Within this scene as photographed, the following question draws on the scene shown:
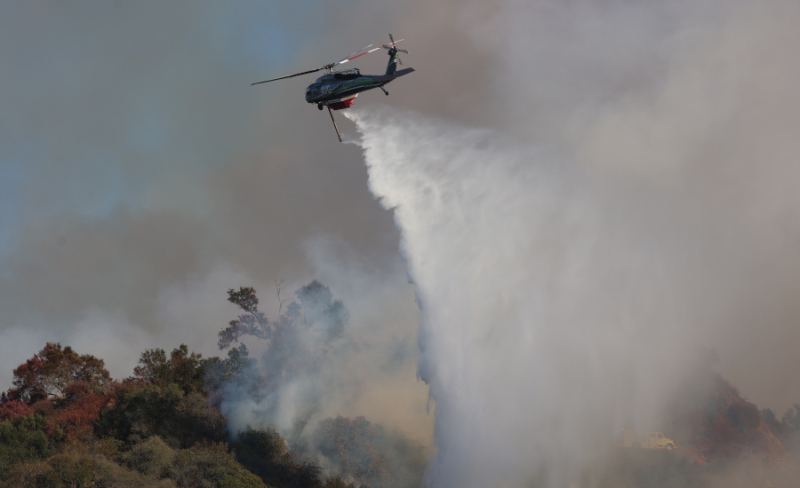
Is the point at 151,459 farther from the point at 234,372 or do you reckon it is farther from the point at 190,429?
the point at 234,372

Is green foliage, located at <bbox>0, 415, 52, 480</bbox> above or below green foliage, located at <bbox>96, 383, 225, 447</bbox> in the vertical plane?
below

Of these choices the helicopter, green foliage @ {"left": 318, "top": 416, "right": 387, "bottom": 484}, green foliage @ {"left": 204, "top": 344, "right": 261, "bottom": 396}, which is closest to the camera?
the helicopter

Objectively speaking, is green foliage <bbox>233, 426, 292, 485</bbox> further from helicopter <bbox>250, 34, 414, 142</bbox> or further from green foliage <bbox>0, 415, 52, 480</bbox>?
helicopter <bbox>250, 34, 414, 142</bbox>

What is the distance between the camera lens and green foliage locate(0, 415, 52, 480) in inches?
2036

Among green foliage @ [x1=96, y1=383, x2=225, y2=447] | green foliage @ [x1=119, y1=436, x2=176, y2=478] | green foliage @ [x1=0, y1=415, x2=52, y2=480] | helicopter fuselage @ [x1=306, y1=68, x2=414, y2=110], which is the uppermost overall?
helicopter fuselage @ [x1=306, y1=68, x2=414, y2=110]

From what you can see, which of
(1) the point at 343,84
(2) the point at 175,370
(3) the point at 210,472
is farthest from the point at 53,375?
(1) the point at 343,84

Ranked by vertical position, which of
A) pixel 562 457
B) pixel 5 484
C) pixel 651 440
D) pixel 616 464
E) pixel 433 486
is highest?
pixel 651 440

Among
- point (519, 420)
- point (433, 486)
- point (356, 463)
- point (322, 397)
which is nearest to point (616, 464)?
point (519, 420)

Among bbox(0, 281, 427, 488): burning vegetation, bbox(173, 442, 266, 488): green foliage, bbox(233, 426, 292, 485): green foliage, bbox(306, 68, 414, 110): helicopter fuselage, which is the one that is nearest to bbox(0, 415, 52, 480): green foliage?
bbox(0, 281, 427, 488): burning vegetation

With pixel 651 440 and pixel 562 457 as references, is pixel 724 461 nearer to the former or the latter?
pixel 651 440

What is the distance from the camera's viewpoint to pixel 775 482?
2904 inches

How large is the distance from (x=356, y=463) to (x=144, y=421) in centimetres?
2451

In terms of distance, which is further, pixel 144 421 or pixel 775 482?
pixel 775 482

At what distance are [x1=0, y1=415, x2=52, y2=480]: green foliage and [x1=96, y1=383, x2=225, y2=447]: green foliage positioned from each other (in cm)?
767
